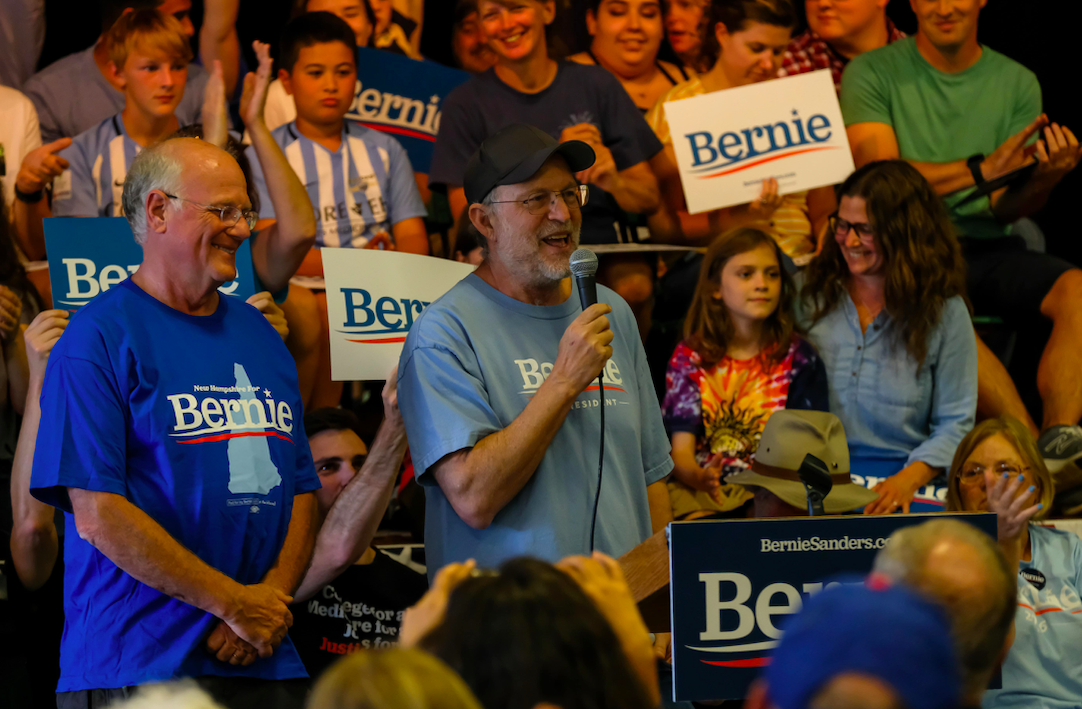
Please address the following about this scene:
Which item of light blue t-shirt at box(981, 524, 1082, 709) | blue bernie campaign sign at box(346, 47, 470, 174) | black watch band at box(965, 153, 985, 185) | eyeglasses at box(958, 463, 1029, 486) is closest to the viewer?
light blue t-shirt at box(981, 524, 1082, 709)

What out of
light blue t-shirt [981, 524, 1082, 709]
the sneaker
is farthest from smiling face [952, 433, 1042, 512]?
the sneaker

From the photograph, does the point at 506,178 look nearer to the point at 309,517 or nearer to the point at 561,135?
the point at 309,517

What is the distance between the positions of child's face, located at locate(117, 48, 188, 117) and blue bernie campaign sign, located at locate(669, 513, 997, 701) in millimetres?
3153

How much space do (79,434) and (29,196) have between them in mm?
Result: 2280

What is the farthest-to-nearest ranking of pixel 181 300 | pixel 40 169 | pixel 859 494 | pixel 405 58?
1. pixel 405 58
2. pixel 40 169
3. pixel 859 494
4. pixel 181 300

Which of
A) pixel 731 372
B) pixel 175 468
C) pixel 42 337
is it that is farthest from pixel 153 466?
pixel 731 372

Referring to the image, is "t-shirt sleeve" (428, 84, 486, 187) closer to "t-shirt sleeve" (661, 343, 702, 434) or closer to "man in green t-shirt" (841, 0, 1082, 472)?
"t-shirt sleeve" (661, 343, 702, 434)

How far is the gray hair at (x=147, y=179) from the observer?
2176 millimetres

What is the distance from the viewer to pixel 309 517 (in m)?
2.31

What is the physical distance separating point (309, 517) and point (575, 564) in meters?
1.16

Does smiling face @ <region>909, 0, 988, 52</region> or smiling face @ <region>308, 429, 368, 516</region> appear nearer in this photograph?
smiling face @ <region>308, 429, 368, 516</region>

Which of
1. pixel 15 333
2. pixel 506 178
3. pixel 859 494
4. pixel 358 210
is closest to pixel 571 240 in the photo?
pixel 506 178

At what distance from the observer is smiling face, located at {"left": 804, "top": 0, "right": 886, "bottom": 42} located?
5223mm

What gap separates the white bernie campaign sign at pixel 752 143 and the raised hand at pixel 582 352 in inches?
99.3
